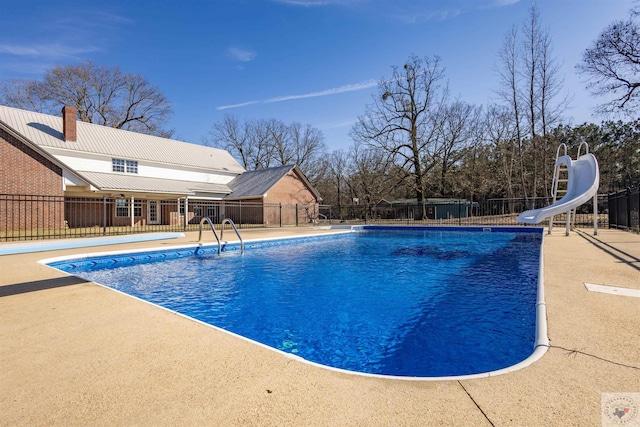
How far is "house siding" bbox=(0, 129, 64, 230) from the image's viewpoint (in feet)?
47.1

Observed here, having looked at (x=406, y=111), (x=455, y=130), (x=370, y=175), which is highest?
(x=406, y=111)

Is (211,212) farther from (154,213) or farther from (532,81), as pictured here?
(532,81)

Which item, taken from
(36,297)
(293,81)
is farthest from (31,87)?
(36,297)

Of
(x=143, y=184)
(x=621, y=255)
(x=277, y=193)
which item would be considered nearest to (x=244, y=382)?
(x=621, y=255)

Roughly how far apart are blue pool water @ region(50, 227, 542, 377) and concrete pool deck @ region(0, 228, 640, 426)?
0.96m

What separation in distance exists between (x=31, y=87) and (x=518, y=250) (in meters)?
37.7

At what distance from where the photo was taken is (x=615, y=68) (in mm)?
18938

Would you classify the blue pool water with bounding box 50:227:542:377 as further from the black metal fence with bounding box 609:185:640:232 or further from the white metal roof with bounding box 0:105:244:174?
the white metal roof with bounding box 0:105:244:174

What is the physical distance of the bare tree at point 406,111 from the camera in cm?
2553

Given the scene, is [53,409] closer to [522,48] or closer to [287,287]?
[287,287]

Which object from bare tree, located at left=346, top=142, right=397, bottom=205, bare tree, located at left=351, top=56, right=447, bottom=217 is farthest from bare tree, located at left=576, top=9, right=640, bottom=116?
bare tree, located at left=346, top=142, right=397, bottom=205

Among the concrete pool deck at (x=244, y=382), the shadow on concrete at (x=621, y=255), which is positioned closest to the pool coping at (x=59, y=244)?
the concrete pool deck at (x=244, y=382)

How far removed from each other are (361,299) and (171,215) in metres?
20.3

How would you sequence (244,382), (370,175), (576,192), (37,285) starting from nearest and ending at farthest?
1. (244,382)
2. (37,285)
3. (576,192)
4. (370,175)
